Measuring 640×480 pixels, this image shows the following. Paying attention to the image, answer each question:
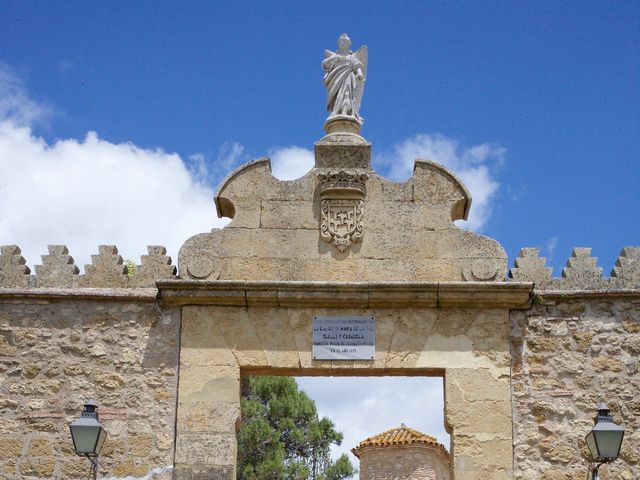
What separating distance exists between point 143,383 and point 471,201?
11.8ft

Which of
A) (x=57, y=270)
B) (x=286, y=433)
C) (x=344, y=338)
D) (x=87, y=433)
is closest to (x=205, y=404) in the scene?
(x=87, y=433)

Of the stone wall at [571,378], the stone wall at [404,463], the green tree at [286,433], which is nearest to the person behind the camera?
the stone wall at [571,378]

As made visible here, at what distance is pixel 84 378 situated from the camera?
25.8ft

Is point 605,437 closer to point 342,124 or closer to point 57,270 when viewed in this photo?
point 342,124

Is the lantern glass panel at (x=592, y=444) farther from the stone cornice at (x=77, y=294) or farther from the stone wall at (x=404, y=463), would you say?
the stone wall at (x=404, y=463)

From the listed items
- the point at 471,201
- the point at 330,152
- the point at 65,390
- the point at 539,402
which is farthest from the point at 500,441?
the point at 65,390

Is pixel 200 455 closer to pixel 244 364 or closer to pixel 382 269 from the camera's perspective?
pixel 244 364

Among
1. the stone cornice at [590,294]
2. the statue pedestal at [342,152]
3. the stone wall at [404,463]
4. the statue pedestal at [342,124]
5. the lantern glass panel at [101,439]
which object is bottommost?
the lantern glass panel at [101,439]

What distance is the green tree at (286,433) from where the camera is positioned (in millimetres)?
23781

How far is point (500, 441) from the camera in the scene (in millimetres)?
7547

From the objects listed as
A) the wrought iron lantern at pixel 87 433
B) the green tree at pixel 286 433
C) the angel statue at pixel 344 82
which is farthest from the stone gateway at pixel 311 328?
the green tree at pixel 286 433

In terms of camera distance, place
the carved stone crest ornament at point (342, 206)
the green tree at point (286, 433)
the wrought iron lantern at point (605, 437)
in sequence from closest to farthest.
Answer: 1. the wrought iron lantern at point (605, 437)
2. the carved stone crest ornament at point (342, 206)
3. the green tree at point (286, 433)

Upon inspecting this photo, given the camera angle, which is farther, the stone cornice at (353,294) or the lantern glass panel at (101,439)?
the stone cornice at (353,294)

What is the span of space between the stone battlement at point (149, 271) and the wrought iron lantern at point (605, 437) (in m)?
1.38
